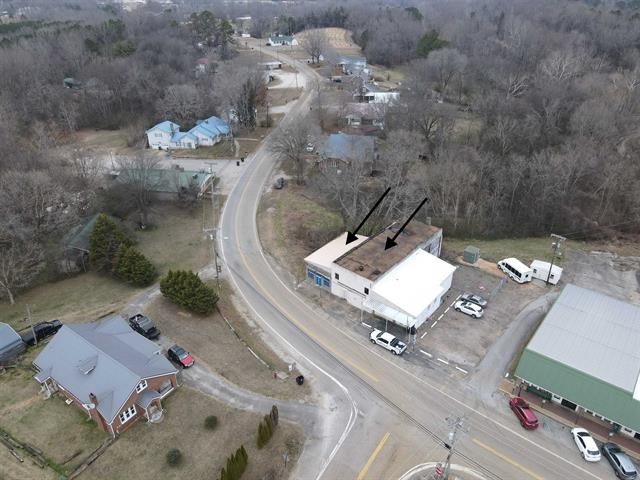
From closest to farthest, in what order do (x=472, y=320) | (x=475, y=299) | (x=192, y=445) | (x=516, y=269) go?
(x=192, y=445), (x=472, y=320), (x=475, y=299), (x=516, y=269)

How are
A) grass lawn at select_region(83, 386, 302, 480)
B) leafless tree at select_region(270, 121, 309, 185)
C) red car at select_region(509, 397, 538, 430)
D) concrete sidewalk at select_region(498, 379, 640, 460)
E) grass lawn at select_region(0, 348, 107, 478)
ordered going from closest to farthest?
grass lawn at select_region(83, 386, 302, 480), grass lawn at select_region(0, 348, 107, 478), concrete sidewalk at select_region(498, 379, 640, 460), red car at select_region(509, 397, 538, 430), leafless tree at select_region(270, 121, 309, 185)

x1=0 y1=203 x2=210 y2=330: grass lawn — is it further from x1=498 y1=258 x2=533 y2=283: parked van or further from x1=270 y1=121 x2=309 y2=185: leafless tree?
x1=498 y1=258 x2=533 y2=283: parked van

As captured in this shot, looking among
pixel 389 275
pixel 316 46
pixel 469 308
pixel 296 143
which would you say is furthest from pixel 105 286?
pixel 316 46

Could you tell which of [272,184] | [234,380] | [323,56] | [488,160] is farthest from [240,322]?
[323,56]

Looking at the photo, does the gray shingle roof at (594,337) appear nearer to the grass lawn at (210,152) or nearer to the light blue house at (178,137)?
the grass lawn at (210,152)

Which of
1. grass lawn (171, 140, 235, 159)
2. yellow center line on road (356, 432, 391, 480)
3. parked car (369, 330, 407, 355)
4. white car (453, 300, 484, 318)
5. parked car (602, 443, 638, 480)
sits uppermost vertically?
parked car (602, 443, 638, 480)

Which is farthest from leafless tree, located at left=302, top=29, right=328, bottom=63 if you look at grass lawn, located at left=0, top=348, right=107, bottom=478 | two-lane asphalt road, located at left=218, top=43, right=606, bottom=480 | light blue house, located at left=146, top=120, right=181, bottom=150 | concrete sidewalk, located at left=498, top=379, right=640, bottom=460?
grass lawn, located at left=0, top=348, right=107, bottom=478

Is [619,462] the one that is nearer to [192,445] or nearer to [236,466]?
[236,466]

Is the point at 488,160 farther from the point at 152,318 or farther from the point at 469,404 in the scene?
the point at 152,318
